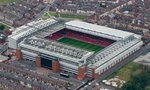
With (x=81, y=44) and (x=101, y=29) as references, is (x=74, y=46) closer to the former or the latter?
(x=81, y=44)

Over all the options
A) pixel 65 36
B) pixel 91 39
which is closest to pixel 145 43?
pixel 91 39

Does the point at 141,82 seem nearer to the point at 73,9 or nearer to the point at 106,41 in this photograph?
the point at 106,41

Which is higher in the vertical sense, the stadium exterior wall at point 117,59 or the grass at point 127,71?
the stadium exterior wall at point 117,59

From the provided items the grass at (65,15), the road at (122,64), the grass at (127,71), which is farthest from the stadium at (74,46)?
the grass at (65,15)

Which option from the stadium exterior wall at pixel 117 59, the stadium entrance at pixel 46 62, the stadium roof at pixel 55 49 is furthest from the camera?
the stadium entrance at pixel 46 62

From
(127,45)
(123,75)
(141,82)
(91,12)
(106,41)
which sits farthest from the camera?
(91,12)

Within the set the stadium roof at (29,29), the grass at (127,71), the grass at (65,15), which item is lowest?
the grass at (127,71)

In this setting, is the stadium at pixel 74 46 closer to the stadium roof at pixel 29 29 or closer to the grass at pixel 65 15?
the stadium roof at pixel 29 29

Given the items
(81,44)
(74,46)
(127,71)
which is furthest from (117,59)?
(81,44)
